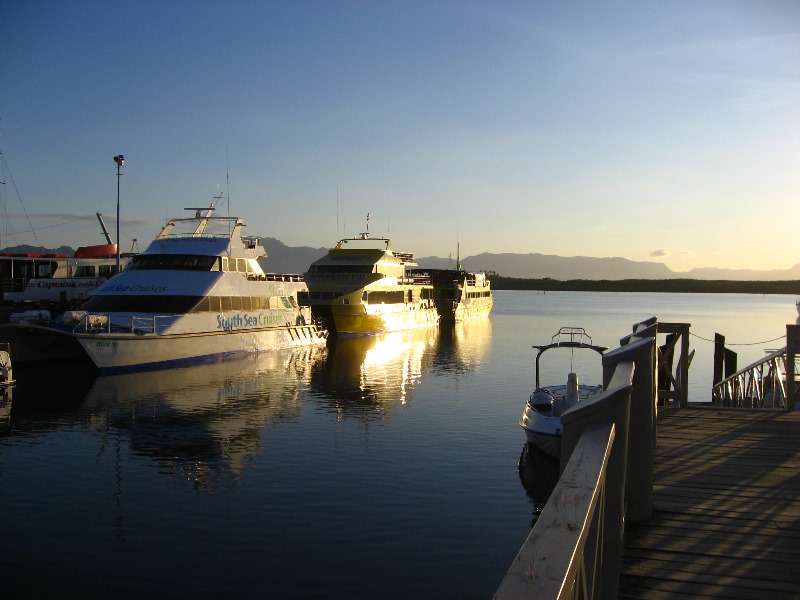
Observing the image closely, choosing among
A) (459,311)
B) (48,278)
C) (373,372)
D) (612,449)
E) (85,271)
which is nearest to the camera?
(612,449)

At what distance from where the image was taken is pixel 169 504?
1220cm

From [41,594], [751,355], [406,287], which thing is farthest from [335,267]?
[41,594]

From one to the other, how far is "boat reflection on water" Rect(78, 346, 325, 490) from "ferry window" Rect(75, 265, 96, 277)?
22.4m

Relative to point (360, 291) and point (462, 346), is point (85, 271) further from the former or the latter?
point (462, 346)

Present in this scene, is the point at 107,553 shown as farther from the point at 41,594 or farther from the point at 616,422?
the point at 616,422

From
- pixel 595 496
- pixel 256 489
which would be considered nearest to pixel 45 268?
pixel 256 489

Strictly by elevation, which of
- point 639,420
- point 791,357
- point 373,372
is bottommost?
point 373,372

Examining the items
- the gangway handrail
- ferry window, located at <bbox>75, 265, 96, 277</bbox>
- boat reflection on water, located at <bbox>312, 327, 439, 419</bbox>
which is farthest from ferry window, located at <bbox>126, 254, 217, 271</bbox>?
the gangway handrail

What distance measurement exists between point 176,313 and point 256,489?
1897cm

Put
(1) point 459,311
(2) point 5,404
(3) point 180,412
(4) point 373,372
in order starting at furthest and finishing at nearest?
(1) point 459,311
(4) point 373,372
(2) point 5,404
(3) point 180,412

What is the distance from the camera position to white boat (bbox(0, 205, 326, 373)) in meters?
27.6

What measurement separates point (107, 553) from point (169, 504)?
2385 mm

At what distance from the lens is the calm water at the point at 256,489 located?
9258 millimetres

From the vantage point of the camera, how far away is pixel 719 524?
17.1 ft
